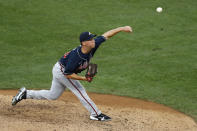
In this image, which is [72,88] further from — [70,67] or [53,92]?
[70,67]

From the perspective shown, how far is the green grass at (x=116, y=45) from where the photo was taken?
10.4m

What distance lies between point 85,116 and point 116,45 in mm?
5479

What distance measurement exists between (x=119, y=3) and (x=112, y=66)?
5.77 m

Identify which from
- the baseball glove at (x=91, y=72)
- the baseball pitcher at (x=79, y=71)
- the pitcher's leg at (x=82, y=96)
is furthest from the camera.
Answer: the pitcher's leg at (x=82, y=96)

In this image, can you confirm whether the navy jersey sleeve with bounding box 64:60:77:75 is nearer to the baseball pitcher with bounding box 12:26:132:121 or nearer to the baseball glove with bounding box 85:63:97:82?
the baseball pitcher with bounding box 12:26:132:121

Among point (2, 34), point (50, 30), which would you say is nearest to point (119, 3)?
point (50, 30)

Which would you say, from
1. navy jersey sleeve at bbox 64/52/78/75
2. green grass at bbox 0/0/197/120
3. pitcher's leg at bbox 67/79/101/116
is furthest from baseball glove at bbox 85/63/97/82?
green grass at bbox 0/0/197/120

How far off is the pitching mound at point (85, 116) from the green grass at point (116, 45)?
0.50 metres

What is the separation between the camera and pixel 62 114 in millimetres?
8422

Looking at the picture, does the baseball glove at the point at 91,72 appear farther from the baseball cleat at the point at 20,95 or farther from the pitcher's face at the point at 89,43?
the baseball cleat at the point at 20,95

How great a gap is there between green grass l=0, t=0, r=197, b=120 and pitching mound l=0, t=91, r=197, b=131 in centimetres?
50

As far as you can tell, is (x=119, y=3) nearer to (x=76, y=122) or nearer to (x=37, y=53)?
(x=37, y=53)

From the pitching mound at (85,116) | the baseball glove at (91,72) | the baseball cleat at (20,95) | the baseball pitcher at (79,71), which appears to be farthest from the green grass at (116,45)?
the baseball glove at (91,72)

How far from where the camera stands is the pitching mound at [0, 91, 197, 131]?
300 inches
